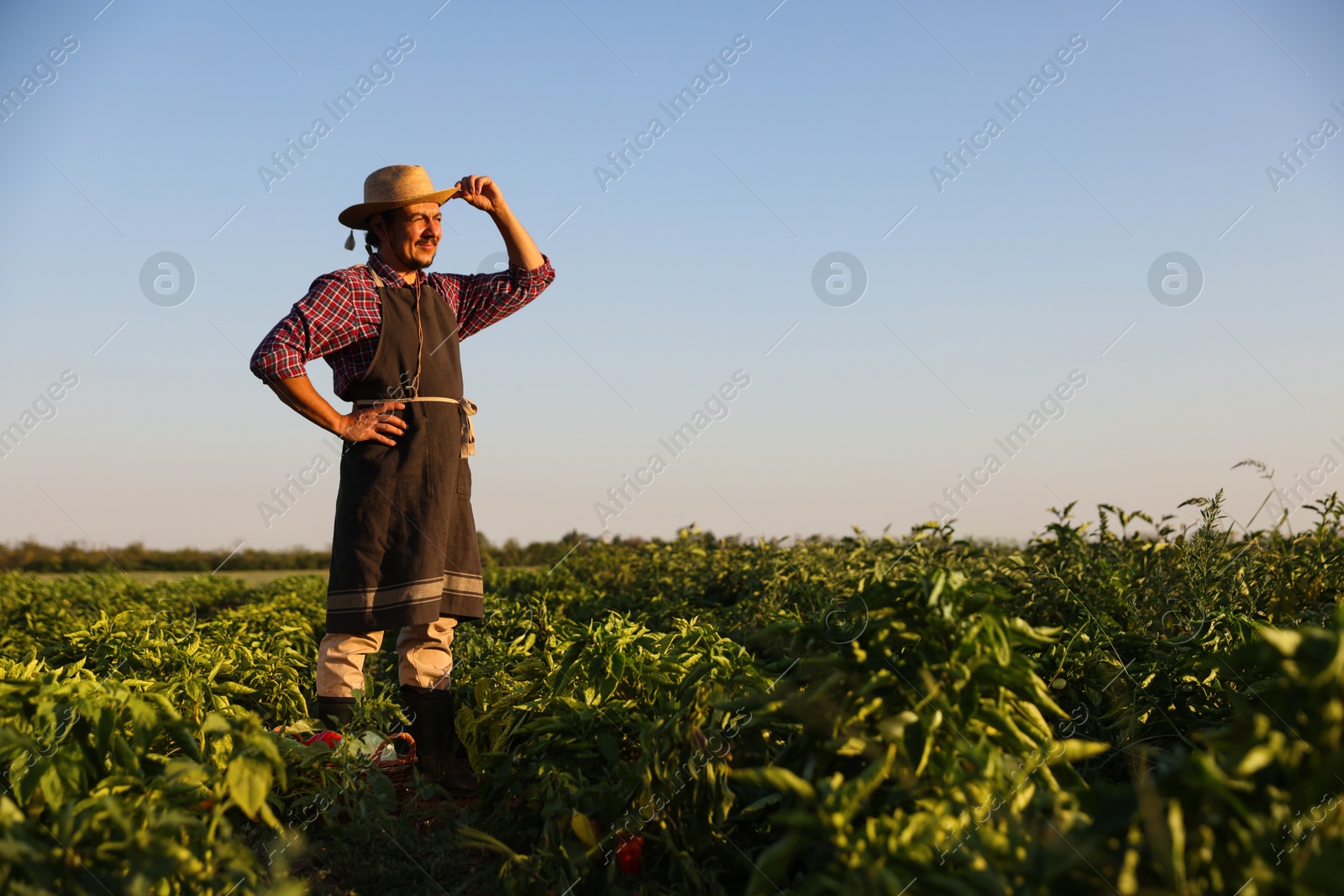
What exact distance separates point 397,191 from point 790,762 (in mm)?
2888

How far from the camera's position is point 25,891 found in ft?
5.01

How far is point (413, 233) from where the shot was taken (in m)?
4.00

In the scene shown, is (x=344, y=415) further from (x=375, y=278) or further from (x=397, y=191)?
(x=397, y=191)

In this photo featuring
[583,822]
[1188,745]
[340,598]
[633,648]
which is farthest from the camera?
[340,598]

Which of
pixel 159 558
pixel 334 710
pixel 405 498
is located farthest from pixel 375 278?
pixel 159 558

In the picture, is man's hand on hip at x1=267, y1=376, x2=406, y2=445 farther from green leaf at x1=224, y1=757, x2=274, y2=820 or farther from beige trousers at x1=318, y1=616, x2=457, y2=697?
green leaf at x1=224, y1=757, x2=274, y2=820

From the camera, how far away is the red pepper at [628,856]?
2334 mm

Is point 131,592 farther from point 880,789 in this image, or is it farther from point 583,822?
point 880,789

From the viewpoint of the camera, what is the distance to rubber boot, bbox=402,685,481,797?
3.62m

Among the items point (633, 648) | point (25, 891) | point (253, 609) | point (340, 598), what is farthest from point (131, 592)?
point (25, 891)

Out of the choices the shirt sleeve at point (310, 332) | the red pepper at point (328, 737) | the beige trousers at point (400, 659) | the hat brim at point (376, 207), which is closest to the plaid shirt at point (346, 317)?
the shirt sleeve at point (310, 332)

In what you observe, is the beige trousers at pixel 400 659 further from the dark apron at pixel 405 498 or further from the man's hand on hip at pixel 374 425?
the man's hand on hip at pixel 374 425

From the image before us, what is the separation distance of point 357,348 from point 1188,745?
3180 millimetres

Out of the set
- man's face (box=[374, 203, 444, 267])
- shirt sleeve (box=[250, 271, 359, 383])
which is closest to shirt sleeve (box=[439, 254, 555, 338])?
man's face (box=[374, 203, 444, 267])
